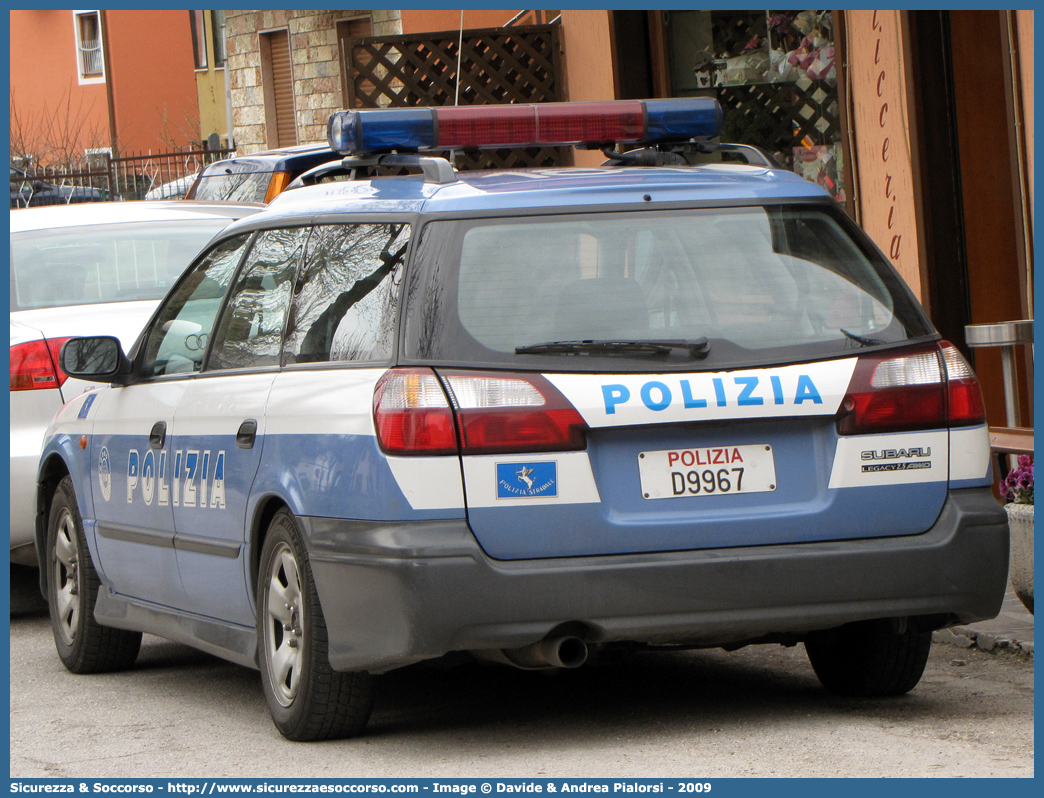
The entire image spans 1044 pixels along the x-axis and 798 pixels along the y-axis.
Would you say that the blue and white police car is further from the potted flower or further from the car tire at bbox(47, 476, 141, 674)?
the car tire at bbox(47, 476, 141, 674)

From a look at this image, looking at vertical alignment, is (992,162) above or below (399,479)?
above

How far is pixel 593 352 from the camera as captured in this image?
4.87 meters

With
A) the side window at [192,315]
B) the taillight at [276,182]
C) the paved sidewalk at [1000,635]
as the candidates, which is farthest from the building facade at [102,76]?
the paved sidewalk at [1000,635]

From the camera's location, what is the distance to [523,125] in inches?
231

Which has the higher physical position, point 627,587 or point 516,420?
point 516,420

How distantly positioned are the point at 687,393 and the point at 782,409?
272 mm

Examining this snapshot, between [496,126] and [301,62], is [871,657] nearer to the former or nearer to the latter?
[496,126]

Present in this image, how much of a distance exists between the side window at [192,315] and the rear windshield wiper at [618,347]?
1649 mm

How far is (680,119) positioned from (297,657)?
2.21 meters

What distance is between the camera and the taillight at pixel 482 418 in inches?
187

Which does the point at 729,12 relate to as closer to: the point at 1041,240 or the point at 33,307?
the point at 1041,240

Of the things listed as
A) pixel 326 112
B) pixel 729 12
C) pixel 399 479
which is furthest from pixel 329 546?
pixel 326 112

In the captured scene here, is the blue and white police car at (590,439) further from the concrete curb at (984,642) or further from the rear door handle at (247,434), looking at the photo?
the concrete curb at (984,642)

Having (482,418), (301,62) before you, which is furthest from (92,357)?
(301,62)
